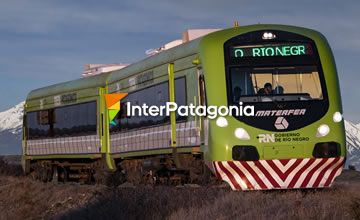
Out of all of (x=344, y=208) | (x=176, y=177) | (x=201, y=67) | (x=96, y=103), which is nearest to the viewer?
(x=344, y=208)

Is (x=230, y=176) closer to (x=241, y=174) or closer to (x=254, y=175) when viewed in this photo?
(x=241, y=174)

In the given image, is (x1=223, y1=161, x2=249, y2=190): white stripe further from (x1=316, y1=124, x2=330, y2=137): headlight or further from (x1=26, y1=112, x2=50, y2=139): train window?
(x1=26, y1=112, x2=50, y2=139): train window

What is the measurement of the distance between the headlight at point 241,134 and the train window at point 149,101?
2.93 m

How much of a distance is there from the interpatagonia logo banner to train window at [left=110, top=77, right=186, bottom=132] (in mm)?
213

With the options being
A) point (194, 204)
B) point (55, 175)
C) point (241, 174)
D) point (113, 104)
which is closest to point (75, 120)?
point (55, 175)

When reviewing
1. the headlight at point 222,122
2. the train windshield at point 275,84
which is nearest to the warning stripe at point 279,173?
the headlight at point 222,122

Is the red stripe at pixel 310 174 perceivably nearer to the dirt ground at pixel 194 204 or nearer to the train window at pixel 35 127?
the dirt ground at pixel 194 204

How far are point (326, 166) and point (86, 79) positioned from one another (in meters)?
13.1

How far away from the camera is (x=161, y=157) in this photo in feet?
63.8

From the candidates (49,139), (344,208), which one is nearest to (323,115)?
(344,208)

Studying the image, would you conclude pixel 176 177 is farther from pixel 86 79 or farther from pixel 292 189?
pixel 86 79

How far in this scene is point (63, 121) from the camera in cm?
2802

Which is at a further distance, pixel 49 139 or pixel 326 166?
pixel 49 139

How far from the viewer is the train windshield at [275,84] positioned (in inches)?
604
